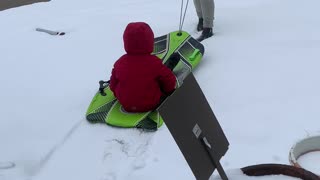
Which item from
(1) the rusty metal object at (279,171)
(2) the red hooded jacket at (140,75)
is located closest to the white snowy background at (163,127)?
(1) the rusty metal object at (279,171)

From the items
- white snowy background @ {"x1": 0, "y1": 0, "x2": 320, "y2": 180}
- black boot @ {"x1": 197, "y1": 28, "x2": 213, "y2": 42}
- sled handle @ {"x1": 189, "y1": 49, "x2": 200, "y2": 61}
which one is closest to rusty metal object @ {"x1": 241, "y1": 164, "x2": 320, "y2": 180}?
white snowy background @ {"x1": 0, "y1": 0, "x2": 320, "y2": 180}

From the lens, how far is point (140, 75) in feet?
11.1

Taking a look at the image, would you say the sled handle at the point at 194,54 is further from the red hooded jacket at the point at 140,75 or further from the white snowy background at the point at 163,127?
the red hooded jacket at the point at 140,75

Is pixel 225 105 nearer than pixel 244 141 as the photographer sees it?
No

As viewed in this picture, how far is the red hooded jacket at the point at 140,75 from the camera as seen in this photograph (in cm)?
337

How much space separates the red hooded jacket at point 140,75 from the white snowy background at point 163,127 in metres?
0.28

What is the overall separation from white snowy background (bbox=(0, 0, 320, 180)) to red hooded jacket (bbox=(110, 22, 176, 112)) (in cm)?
28

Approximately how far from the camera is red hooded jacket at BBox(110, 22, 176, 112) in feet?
11.1

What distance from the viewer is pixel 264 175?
191 cm

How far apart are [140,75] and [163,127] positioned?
426mm

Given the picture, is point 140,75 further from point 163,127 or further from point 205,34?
point 205,34

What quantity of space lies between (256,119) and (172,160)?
726 mm

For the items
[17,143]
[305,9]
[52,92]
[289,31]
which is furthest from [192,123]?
[305,9]

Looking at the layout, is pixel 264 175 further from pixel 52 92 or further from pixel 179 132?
pixel 52 92
